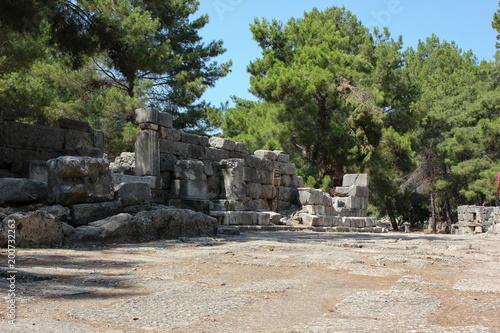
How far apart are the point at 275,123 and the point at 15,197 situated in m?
17.7

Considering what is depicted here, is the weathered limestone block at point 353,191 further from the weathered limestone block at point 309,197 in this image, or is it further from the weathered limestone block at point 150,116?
the weathered limestone block at point 150,116

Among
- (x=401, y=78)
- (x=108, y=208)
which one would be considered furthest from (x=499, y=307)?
(x=401, y=78)

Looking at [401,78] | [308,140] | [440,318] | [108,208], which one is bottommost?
[440,318]

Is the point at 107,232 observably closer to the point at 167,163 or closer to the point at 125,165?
the point at 167,163

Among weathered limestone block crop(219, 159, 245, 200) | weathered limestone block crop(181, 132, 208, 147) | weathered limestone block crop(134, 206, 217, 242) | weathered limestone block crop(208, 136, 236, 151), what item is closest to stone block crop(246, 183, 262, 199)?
weathered limestone block crop(219, 159, 245, 200)

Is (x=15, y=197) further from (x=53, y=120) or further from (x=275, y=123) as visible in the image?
(x=275, y=123)

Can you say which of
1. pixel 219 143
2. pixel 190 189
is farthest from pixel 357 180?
pixel 190 189

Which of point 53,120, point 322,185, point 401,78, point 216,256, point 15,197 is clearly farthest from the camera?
point 401,78

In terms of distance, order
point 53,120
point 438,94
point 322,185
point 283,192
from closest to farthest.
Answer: point 283,192 < point 53,120 < point 322,185 < point 438,94

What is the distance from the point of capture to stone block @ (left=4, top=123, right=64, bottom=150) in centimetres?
786

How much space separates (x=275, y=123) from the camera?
22734 mm

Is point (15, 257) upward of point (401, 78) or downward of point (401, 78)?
downward

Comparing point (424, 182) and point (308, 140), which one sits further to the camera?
point (424, 182)

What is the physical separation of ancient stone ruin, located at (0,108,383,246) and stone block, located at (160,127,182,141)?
0.02 metres
